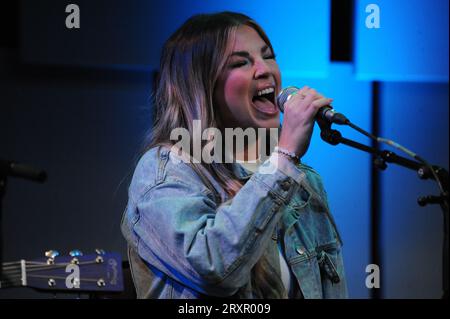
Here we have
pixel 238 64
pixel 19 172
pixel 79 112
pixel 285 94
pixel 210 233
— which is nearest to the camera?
pixel 19 172

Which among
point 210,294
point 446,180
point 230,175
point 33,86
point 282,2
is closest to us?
point 446,180

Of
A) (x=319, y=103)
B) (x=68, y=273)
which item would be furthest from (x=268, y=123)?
(x=68, y=273)

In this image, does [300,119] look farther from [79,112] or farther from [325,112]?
[79,112]

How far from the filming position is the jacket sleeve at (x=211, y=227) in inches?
56.7

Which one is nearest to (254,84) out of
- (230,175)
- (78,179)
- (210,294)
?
(230,175)

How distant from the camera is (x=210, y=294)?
1.52 meters

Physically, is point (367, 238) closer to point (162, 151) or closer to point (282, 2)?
point (282, 2)

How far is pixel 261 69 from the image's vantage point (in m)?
1.72

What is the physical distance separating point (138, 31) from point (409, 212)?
108 centimetres

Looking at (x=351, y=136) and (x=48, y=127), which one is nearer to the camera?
(x=48, y=127)

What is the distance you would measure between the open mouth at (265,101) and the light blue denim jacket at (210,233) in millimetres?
159

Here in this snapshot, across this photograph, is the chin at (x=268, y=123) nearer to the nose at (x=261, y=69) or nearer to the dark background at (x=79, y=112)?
the nose at (x=261, y=69)

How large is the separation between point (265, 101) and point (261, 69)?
0.08 meters

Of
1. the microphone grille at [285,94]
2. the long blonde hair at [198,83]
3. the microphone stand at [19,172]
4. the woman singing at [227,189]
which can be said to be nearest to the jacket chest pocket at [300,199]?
the woman singing at [227,189]
